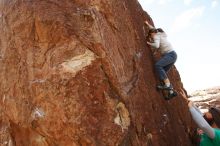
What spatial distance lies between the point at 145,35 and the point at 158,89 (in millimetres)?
1754

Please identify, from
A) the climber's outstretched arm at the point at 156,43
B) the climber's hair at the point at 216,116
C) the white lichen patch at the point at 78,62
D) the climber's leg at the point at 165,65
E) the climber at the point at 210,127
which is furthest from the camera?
the climber's outstretched arm at the point at 156,43

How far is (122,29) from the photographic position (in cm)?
849

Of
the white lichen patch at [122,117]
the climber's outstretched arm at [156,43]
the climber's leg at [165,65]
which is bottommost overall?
the white lichen patch at [122,117]

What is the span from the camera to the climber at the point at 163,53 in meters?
9.02

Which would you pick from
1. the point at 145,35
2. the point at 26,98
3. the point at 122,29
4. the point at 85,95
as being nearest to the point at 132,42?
the point at 122,29

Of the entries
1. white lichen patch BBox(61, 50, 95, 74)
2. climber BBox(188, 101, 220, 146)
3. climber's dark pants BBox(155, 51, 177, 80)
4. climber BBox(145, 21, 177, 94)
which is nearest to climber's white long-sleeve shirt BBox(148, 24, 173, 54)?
climber BBox(145, 21, 177, 94)

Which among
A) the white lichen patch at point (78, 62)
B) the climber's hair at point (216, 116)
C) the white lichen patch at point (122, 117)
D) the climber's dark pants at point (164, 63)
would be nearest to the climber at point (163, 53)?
the climber's dark pants at point (164, 63)

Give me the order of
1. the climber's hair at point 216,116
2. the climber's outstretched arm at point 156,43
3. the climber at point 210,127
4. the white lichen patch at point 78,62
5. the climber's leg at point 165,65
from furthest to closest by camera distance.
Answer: the climber's outstretched arm at point 156,43
the climber's leg at point 165,65
the climber's hair at point 216,116
the white lichen patch at point 78,62
the climber at point 210,127

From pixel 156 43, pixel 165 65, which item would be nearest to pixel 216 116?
pixel 165 65

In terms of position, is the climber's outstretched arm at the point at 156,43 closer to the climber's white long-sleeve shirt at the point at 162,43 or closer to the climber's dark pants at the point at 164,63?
the climber's white long-sleeve shirt at the point at 162,43

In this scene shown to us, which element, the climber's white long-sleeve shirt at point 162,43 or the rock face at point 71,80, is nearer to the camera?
the rock face at point 71,80

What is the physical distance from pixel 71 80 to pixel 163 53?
12.2 ft

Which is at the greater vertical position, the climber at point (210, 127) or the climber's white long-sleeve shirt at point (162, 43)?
the climber's white long-sleeve shirt at point (162, 43)

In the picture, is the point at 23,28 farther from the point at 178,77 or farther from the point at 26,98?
→ the point at 178,77
